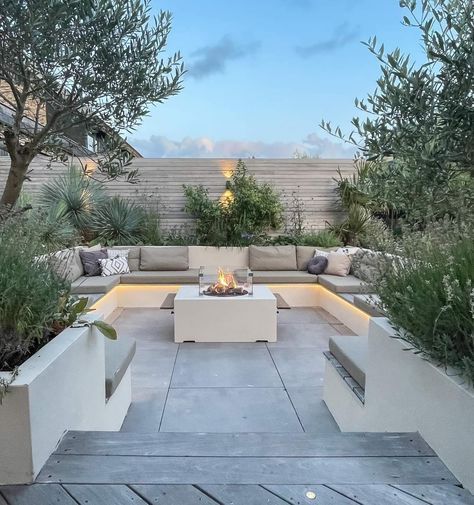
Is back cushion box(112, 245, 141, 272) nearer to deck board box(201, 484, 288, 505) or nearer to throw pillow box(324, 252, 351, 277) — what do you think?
throw pillow box(324, 252, 351, 277)

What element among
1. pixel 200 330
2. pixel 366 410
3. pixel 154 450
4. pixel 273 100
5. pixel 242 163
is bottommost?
pixel 200 330

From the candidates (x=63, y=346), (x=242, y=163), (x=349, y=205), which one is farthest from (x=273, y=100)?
(x=63, y=346)

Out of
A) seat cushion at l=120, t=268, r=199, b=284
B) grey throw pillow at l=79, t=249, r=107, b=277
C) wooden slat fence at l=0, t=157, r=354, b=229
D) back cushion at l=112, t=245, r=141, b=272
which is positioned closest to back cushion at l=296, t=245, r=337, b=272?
wooden slat fence at l=0, t=157, r=354, b=229

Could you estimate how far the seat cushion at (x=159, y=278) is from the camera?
20.3ft

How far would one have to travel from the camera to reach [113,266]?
20.9 feet

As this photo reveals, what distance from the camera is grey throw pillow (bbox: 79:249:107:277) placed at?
6.27 m

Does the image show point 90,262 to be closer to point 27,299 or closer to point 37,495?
point 27,299

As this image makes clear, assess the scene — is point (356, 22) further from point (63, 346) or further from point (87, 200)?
point (87, 200)

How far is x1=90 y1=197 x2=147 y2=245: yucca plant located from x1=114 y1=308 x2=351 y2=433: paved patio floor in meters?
2.91

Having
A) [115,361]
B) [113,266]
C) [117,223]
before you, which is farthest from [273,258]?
[115,361]

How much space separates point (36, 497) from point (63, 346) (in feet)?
1.87

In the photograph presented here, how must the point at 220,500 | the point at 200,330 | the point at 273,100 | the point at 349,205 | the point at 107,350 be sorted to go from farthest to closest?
the point at 349,205 → the point at 273,100 → the point at 200,330 → the point at 107,350 → the point at 220,500

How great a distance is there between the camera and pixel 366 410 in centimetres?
218

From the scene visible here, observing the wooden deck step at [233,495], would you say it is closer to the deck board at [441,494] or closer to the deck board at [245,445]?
the deck board at [441,494]
